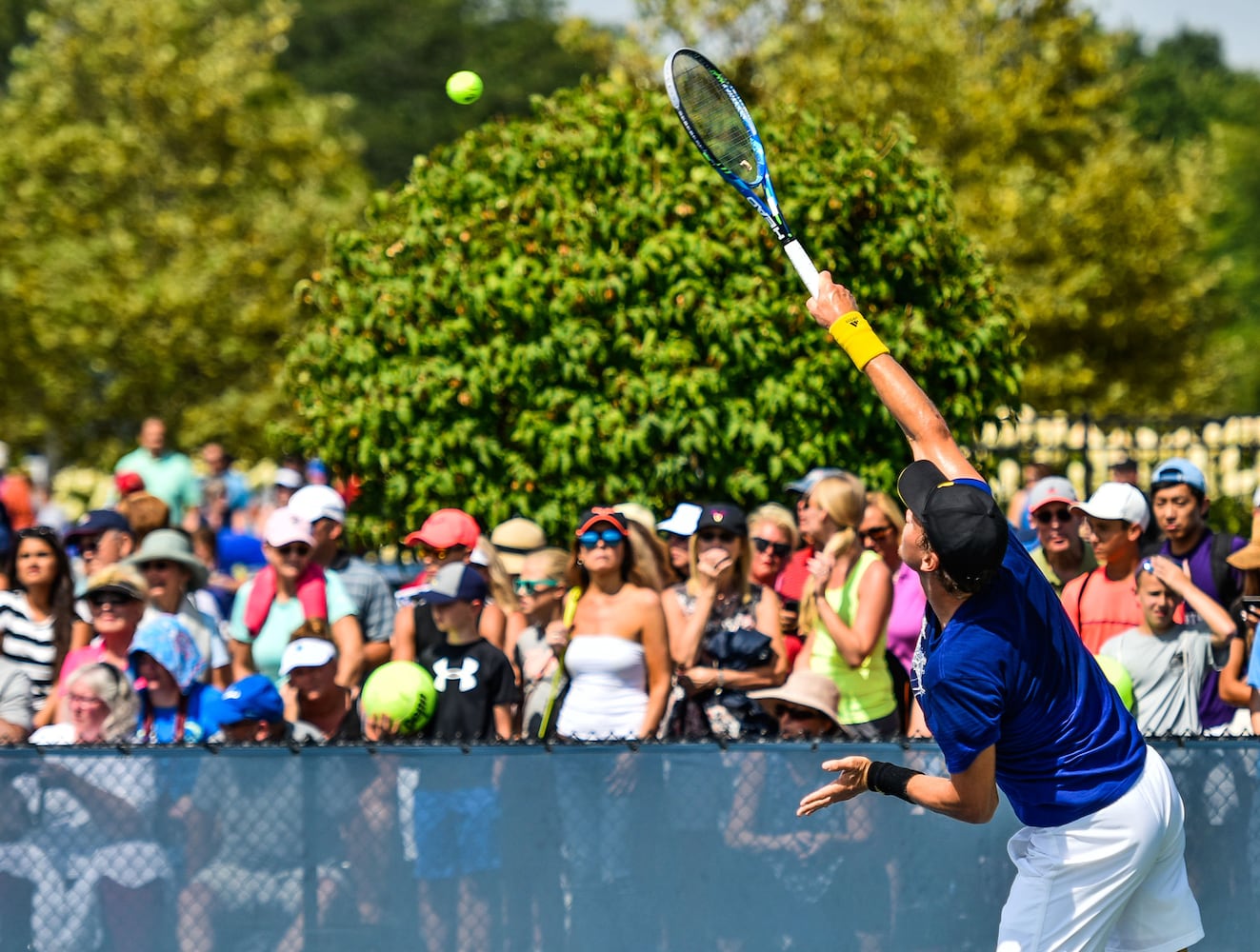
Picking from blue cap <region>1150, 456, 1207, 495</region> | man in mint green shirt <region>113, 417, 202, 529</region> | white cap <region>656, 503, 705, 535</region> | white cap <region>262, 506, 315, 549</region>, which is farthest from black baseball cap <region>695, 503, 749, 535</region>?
man in mint green shirt <region>113, 417, 202, 529</region>

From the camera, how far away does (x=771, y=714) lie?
5996 millimetres

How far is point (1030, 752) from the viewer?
3896mm

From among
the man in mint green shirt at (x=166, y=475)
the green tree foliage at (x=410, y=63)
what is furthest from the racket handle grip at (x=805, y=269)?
the green tree foliage at (x=410, y=63)

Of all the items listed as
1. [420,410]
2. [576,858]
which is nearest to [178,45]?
[420,410]

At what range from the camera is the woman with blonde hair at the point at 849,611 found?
20.4 ft

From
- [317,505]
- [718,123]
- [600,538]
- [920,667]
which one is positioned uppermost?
[718,123]

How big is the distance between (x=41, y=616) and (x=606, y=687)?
8.38ft

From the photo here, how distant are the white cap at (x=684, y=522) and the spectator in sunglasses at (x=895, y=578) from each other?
2.24 ft

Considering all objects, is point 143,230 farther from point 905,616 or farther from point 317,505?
point 905,616

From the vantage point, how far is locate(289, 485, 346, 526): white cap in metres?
7.22

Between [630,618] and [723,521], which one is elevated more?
[723,521]

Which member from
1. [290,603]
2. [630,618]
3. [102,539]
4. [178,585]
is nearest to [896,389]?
[630,618]

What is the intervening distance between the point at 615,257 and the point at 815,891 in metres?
4.06

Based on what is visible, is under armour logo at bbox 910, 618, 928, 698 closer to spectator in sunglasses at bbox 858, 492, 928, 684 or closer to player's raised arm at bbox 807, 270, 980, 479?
player's raised arm at bbox 807, 270, 980, 479
